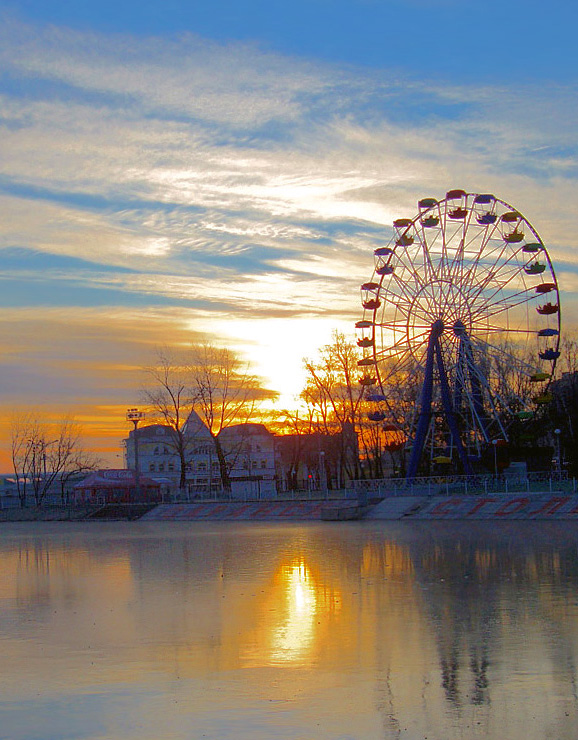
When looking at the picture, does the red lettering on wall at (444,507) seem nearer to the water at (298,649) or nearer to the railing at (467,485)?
the railing at (467,485)

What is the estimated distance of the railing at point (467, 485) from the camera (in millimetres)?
45781

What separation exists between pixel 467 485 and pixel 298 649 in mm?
38960

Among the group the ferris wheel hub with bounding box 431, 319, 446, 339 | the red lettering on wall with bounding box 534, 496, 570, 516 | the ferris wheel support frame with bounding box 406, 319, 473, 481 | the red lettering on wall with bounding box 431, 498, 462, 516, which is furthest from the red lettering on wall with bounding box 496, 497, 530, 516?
the ferris wheel hub with bounding box 431, 319, 446, 339

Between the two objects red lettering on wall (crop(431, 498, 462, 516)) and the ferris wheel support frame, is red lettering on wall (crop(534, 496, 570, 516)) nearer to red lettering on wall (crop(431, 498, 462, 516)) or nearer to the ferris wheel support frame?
red lettering on wall (crop(431, 498, 462, 516))

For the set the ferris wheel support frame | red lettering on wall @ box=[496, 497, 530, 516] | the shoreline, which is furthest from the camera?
the ferris wheel support frame

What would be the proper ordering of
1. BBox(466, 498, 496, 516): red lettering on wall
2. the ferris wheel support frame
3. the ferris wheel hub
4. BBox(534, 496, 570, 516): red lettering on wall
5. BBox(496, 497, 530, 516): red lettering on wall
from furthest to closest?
the ferris wheel support frame < the ferris wheel hub < BBox(466, 498, 496, 516): red lettering on wall < BBox(496, 497, 530, 516): red lettering on wall < BBox(534, 496, 570, 516): red lettering on wall

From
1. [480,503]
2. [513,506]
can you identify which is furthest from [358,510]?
[513,506]

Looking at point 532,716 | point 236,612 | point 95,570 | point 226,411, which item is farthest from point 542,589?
point 226,411

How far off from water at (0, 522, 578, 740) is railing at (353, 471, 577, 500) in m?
20.9

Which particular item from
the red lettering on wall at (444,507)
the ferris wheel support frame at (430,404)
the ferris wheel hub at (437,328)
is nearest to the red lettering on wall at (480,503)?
the red lettering on wall at (444,507)

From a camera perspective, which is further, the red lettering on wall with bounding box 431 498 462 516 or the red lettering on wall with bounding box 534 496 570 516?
the red lettering on wall with bounding box 431 498 462 516

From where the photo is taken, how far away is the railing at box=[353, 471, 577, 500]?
150ft

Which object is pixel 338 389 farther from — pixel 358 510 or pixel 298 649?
pixel 298 649

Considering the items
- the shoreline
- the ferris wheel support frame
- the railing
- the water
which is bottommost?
the shoreline
